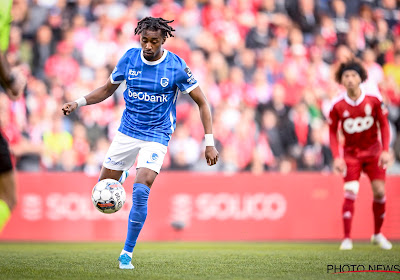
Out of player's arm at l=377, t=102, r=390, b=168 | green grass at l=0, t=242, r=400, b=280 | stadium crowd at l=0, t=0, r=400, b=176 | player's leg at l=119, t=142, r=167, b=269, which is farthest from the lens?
stadium crowd at l=0, t=0, r=400, b=176

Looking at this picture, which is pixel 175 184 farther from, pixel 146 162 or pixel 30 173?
pixel 146 162

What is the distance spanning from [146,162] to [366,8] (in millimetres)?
12519

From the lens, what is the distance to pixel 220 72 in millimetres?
15734

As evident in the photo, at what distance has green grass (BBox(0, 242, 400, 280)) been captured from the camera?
665cm

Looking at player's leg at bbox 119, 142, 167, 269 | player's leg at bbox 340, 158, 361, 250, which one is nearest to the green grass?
player's leg at bbox 119, 142, 167, 269

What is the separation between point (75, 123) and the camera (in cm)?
1395

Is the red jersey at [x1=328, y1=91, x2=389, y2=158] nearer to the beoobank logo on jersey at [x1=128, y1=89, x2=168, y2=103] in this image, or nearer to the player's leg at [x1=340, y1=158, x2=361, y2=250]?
the player's leg at [x1=340, y1=158, x2=361, y2=250]

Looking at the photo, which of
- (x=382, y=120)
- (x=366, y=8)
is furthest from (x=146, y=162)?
(x=366, y=8)

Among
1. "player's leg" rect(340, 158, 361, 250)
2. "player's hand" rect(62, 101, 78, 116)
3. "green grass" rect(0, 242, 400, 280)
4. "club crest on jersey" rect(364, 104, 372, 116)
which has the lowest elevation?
"green grass" rect(0, 242, 400, 280)

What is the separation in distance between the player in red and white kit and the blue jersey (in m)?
3.66

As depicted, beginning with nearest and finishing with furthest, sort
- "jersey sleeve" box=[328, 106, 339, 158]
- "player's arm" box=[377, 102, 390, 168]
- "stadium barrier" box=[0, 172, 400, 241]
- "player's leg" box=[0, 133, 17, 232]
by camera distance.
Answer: "player's leg" box=[0, 133, 17, 232]
"player's arm" box=[377, 102, 390, 168]
"jersey sleeve" box=[328, 106, 339, 158]
"stadium barrier" box=[0, 172, 400, 241]

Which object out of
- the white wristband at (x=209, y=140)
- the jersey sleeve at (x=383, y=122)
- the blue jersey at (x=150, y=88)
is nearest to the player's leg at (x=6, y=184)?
the blue jersey at (x=150, y=88)

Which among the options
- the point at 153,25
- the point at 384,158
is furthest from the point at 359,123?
the point at 153,25

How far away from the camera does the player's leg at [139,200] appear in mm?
7215
